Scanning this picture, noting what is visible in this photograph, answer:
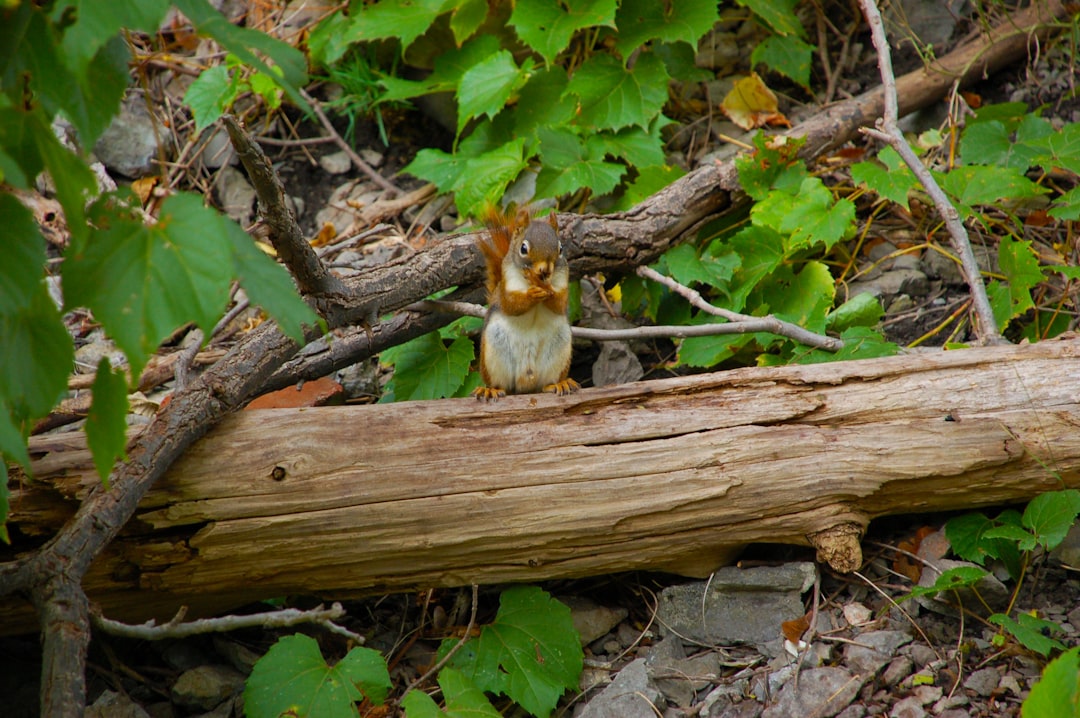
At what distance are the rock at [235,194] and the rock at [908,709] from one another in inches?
144

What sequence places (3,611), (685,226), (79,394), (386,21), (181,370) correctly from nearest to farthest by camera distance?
(3,611) → (181,370) → (79,394) → (685,226) → (386,21)

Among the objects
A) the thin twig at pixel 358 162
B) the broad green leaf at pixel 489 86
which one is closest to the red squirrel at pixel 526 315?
the broad green leaf at pixel 489 86

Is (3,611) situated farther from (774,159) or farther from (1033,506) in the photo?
(774,159)

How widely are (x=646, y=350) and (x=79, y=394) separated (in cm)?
228

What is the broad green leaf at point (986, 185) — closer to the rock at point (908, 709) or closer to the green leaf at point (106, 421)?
the rock at point (908, 709)

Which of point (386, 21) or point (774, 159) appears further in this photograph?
point (386, 21)


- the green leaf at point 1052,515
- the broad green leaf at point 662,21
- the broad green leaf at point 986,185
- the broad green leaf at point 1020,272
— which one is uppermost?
the broad green leaf at point 662,21

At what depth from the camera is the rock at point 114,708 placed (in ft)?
7.81

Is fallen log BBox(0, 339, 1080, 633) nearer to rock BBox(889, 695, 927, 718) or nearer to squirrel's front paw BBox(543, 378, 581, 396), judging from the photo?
squirrel's front paw BBox(543, 378, 581, 396)

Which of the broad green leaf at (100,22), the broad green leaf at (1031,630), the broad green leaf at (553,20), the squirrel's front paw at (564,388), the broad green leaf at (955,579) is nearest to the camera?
the broad green leaf at (100,22)

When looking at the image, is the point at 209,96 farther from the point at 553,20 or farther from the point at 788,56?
the point at 788,56

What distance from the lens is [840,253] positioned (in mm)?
3793

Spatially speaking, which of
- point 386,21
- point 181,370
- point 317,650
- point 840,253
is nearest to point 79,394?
point 181,370

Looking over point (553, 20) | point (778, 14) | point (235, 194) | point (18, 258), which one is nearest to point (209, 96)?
point (235, 194)
